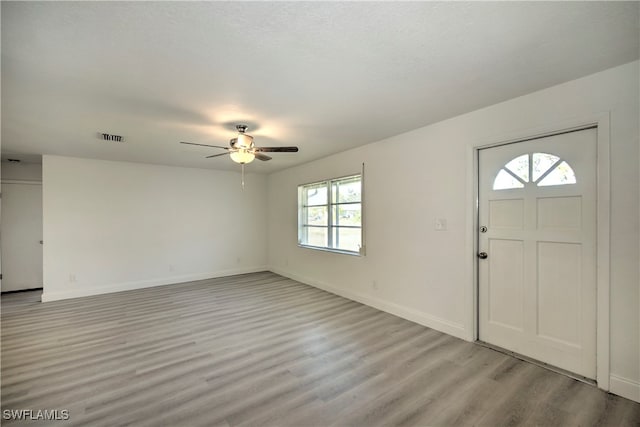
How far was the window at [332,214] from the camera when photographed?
4676 millimetres

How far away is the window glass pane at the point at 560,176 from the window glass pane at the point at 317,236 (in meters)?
3.46

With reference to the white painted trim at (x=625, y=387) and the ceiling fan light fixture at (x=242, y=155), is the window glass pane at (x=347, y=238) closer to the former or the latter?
the ceiling fan light fixture at (x=242, y=155)

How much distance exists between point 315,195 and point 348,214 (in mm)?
1113

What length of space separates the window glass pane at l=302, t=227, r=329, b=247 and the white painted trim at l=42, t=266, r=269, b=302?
193 cm

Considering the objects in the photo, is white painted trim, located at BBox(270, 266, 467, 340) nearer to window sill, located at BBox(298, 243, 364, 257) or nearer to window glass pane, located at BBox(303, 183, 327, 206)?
window sill, located at BBox(298, 243, 364, 257)

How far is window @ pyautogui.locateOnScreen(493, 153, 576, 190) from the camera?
8.01ft

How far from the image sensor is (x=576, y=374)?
7.72ft

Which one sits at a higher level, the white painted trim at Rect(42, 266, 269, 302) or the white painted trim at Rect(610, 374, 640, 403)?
the white painted trim at Rect(610, 374, 640, 403)

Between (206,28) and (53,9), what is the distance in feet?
2.47

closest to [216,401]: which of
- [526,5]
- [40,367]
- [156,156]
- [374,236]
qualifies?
[40,367]

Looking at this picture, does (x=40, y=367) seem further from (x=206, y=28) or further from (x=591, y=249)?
(x=591, y=249)

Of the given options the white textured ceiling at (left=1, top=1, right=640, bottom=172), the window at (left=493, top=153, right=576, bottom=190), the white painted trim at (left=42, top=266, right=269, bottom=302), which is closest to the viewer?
the white textured ceiling at (left=1, top=1, right=640, bottom=172)

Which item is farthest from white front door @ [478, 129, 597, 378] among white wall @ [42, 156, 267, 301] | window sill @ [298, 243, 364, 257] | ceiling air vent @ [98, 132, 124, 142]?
white wall @ [42, 156, 267, 301]

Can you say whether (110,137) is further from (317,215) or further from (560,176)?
(560,176)
